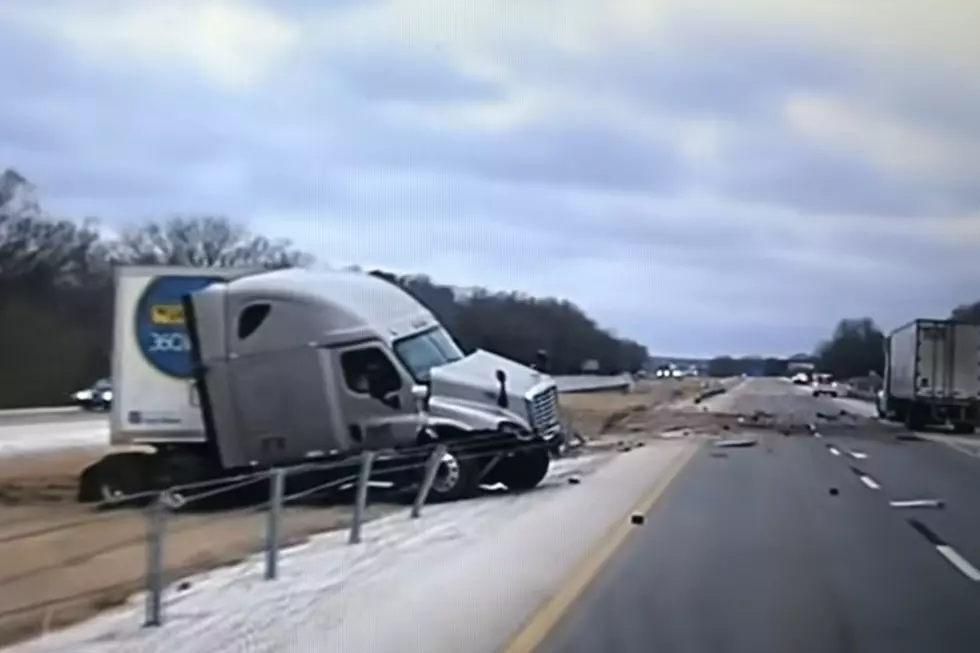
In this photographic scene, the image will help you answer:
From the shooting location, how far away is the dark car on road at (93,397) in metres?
50.6

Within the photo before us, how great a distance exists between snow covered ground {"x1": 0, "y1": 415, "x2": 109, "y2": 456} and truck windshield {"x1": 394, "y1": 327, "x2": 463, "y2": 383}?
14.5 meters

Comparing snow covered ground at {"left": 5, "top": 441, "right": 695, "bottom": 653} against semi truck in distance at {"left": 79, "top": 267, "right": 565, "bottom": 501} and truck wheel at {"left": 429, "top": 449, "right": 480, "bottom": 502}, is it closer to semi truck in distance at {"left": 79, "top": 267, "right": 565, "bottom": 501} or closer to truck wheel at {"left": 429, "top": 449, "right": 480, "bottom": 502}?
truck wheel at {"left": 429, "top": 449, "right": 480, "bottom": 502}

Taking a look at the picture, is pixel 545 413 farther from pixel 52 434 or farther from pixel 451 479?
pixel 52 434

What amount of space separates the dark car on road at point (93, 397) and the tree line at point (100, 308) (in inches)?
17.3

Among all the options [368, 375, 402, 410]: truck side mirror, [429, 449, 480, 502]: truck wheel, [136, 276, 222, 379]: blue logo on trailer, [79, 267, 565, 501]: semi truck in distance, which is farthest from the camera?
[136, 276, 222, 379]: blue logo on trailer

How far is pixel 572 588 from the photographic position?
13555 millimetres

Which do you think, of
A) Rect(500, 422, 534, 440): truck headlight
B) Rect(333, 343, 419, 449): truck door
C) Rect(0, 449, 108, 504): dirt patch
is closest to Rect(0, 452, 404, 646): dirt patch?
Rect(0, 449, 108, 504): dirt patch

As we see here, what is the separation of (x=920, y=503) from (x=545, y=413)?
658 centimetres

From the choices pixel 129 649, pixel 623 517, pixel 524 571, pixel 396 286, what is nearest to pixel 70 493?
pixel 396 286

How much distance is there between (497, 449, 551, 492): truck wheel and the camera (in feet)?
88.1

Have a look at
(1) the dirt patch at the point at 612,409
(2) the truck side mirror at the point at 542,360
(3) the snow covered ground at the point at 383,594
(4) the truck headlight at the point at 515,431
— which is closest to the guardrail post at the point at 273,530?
(3) the snow covered ground at the point at 383,594

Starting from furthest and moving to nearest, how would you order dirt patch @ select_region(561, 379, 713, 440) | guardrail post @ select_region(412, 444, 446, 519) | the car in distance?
the car in distance < dirt patch @ select_region(561, 379, 713, 440) < guardrail post @ select_region(412, 444, 446, 519)

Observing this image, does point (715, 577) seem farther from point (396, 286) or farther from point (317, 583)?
point (396, 286)

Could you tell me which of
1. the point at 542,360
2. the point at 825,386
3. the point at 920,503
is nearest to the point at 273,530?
the point at 920,503
